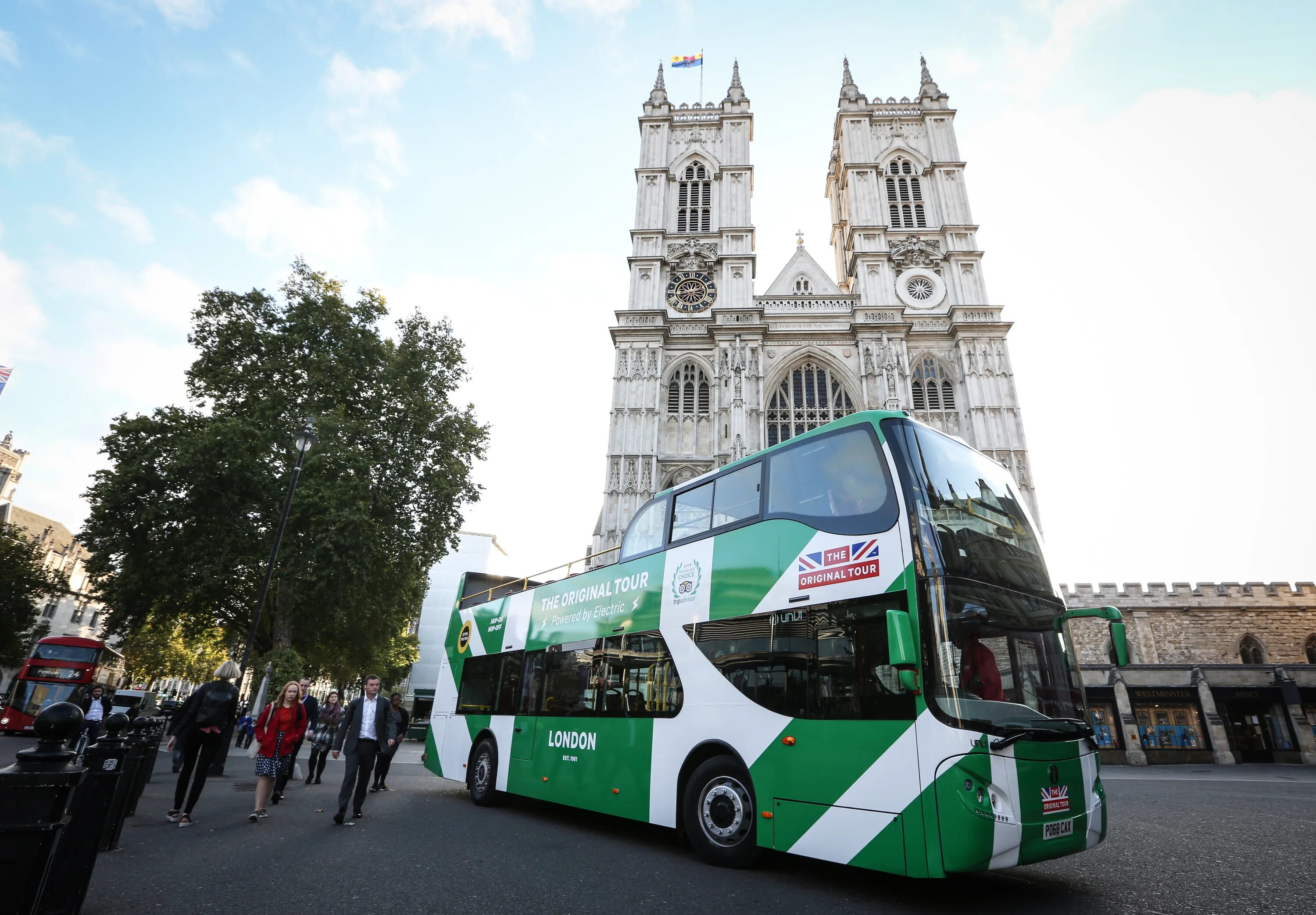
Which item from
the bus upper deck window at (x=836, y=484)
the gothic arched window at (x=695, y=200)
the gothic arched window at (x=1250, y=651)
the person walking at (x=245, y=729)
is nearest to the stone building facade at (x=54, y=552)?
the person walking at (x=245, y=729)

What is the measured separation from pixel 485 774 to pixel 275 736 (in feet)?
9.21

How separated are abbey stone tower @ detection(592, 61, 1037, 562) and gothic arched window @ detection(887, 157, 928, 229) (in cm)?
9

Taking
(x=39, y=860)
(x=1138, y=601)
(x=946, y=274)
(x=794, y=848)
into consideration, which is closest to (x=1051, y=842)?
(x=794, y=848)

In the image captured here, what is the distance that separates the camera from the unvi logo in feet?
20.2

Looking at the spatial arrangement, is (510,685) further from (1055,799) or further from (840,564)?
(1055,799)

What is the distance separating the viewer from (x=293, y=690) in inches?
269

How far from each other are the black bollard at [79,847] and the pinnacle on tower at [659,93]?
44.3 meters

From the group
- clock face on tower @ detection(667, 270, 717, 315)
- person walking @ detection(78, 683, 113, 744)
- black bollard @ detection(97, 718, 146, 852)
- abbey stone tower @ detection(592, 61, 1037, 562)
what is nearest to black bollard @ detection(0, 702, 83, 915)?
black bollard @ detection(97, 718, 146, 852)

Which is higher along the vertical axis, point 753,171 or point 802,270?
point 753,171

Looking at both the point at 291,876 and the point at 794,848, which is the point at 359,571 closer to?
the point at 291,876

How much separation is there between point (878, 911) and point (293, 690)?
234 inches

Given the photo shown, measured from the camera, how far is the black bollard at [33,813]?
8.55 feet

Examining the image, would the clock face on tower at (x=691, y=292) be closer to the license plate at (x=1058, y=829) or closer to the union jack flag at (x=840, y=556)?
the union jack flag at (x=840, y=556)

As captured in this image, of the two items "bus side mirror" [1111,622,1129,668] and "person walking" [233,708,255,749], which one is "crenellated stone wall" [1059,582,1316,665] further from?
"person walking" [233,708,255,749]
